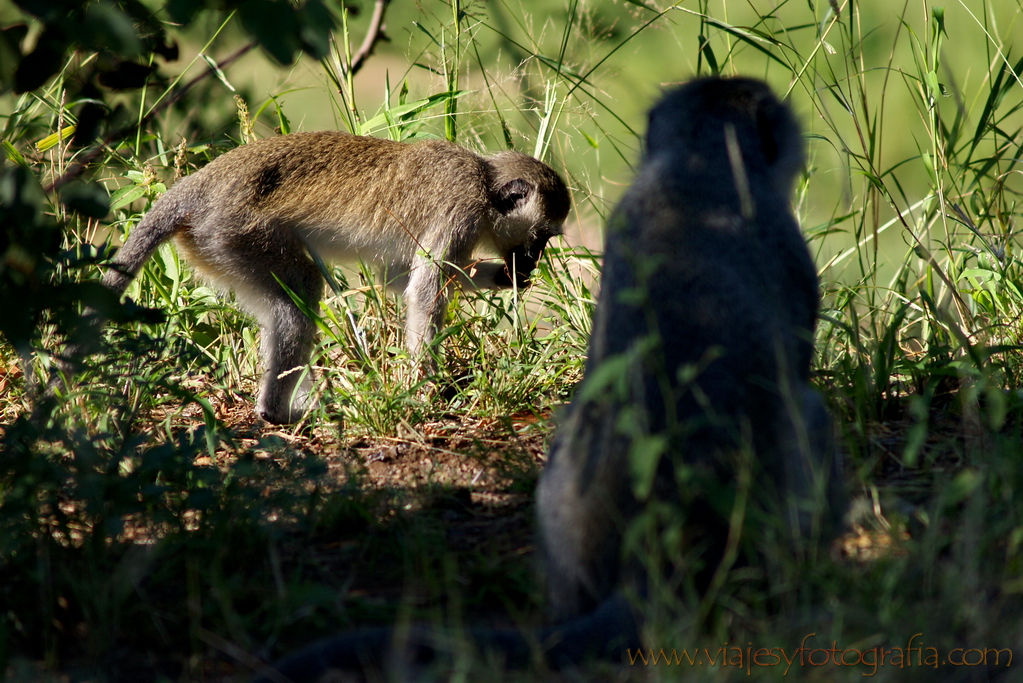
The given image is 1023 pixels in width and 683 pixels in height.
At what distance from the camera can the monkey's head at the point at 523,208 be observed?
4.81 metres

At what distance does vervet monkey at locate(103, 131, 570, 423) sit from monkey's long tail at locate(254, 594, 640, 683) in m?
2.02

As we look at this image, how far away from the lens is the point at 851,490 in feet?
8.71

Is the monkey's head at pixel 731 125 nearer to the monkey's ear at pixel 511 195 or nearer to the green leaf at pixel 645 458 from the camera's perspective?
the green leaf at pixel 645 458

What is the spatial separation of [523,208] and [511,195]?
0.09 metres

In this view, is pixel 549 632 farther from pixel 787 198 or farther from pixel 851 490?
pixel 787 198

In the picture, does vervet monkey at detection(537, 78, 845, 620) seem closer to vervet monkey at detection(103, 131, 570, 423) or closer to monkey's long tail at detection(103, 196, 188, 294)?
vervet monkey at detection(103, 131, 570, 423)

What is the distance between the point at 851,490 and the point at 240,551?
5.58 ft

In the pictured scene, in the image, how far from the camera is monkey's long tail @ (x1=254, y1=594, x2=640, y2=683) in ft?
6.10

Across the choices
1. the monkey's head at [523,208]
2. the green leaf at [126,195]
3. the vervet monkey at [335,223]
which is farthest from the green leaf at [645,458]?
the green leaf at [126,195]

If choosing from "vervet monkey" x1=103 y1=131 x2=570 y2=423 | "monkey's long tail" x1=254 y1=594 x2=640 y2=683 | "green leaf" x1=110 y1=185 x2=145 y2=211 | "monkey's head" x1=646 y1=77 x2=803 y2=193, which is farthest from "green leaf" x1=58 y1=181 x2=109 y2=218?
"green leaf" x1=110 y1=185 x2=145 y2=211

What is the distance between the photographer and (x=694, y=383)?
206 centimetres

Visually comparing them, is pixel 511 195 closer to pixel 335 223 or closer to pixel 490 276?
pixel 490 276

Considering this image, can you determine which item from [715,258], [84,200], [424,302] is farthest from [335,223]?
[715,258]

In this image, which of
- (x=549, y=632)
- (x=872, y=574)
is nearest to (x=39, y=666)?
(x=549, y=632)
